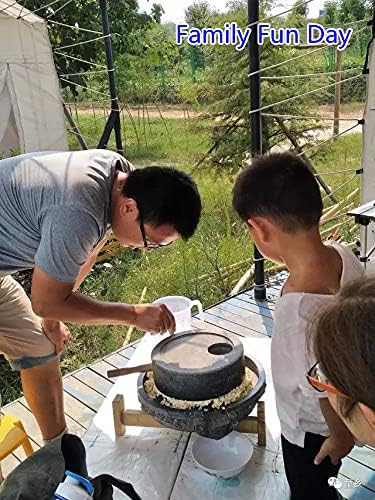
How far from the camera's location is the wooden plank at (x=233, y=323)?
91.0 inches

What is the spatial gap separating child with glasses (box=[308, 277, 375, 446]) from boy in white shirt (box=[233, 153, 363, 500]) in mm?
360

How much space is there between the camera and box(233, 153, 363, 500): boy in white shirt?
1.06 meters

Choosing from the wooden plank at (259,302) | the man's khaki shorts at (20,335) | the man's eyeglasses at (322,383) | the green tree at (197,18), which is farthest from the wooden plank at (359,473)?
the green tree at (197,18)

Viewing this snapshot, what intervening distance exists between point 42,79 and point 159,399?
3.61 m

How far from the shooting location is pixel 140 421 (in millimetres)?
1510

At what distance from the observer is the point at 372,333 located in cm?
60

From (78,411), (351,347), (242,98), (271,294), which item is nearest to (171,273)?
(271,294)

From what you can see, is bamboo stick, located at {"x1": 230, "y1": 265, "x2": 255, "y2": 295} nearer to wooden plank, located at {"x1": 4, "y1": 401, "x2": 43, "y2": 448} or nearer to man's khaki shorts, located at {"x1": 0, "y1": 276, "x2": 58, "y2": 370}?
wooden plank, located at {"x1": 4, "y1": 401, "x2": 43, "y2": 448}

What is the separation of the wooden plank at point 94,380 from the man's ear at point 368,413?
57.7 inches

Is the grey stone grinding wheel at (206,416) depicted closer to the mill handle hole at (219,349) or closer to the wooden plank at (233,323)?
the mill handle hole at (219,349)

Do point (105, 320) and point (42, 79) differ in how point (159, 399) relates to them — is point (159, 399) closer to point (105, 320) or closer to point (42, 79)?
point (105, 320)

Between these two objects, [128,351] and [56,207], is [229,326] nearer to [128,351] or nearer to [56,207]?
[128,351]

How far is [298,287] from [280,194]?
0.21 meters

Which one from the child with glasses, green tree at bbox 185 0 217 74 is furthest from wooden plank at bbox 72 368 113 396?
green tree at bbox 185 0 217 74
